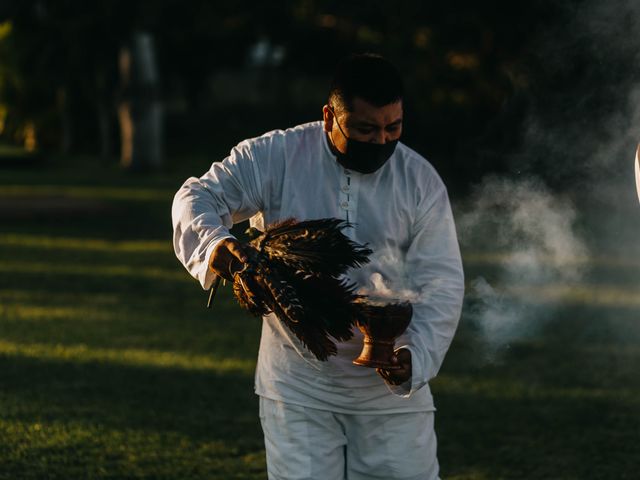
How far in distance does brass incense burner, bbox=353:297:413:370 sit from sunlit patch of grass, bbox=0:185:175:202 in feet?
71.7

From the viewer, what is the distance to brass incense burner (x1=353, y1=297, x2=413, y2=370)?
3.79 meters

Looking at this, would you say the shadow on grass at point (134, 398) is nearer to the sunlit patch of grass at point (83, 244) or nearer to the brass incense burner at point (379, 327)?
the brass incense burner at point (379, 327)

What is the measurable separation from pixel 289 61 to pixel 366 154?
4358 centimetres

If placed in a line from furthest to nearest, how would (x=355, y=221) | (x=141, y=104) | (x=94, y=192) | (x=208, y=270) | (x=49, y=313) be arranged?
1. (x=141, y=104)
2. (x=94, y=192)
3. (x=49, y=313)
4. (x=355, y=221)
5. (x=208, y=270)

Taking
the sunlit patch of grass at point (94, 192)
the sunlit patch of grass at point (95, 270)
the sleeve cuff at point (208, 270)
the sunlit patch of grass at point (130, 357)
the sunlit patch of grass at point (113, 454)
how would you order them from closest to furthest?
the sleeve cuff at point (208, 270)
the sunlit patch of grass at point (113, 454)
the sunlit patch of grass at point (130, 357)
the sunlit patch of grass at point (95, 270)
the sunlit patch of grass at point (94, 192)

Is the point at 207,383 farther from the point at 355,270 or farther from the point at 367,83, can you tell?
the point at 367,83

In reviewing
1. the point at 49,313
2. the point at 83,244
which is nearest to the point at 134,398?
the point at 49,313

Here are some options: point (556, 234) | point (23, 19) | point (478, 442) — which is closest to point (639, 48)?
point (478, 442)

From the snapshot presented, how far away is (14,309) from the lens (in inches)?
443

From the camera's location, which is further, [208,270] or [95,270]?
[95,270]

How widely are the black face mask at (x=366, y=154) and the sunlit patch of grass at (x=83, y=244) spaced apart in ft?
41.7

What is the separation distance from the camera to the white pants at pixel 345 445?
159 inches

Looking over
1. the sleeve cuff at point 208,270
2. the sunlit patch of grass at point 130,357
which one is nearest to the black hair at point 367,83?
the sleeve cuff at point 208,270

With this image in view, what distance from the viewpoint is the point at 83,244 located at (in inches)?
677
